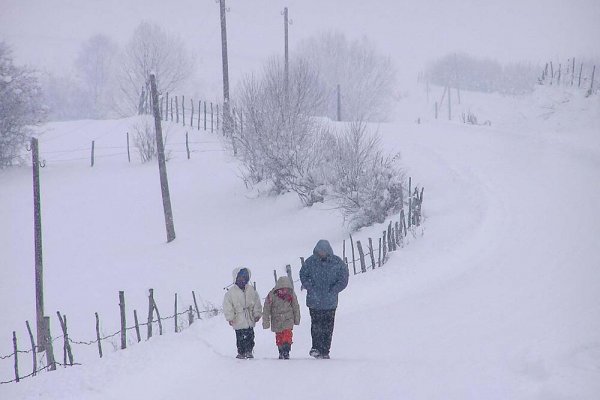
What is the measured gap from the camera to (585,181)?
1792 cm

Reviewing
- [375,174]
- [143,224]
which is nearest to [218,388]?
[375,174]

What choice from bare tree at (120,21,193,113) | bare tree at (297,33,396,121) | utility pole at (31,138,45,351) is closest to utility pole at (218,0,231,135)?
bare tree at (297,33,396,121)

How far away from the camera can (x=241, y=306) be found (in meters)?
7.66

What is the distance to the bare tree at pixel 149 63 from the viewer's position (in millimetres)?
49350

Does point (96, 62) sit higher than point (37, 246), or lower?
higher

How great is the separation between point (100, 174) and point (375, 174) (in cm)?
1793

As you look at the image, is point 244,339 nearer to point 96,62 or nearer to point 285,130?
point 285,130

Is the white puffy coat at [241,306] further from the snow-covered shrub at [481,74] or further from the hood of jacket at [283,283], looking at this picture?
the snow-covered shrub at [481,74]

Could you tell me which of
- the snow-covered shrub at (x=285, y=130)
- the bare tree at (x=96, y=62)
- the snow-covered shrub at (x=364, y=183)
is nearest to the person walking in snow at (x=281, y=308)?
the snow-covered shrub at (x=364, y=183)

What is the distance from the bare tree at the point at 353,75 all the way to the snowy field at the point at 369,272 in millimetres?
15571

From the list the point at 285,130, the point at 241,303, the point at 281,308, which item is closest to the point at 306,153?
the point at 285,130

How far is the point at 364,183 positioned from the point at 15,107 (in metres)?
23.5

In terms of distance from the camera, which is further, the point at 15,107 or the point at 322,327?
the point at 15,107

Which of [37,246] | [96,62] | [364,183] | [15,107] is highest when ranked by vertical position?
[96,62]
